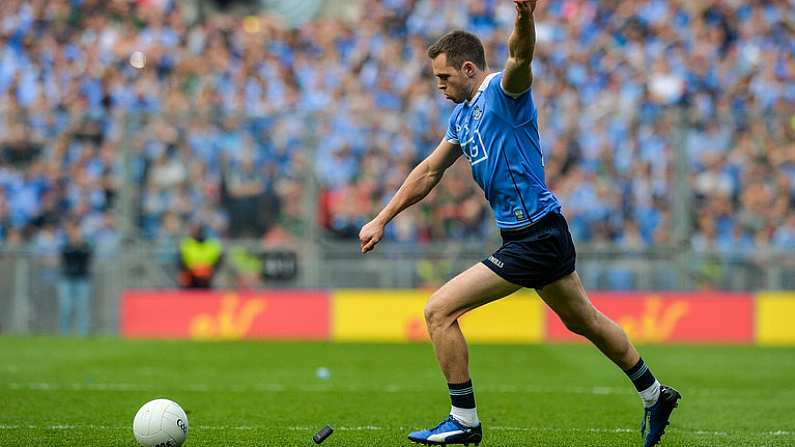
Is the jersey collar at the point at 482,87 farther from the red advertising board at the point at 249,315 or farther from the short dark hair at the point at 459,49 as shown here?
the red advertising board at the point at 249,315

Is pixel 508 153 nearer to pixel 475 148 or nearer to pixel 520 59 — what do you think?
pixel 475 148

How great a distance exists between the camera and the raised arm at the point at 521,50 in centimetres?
610

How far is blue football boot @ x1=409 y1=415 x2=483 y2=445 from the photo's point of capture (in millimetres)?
6762

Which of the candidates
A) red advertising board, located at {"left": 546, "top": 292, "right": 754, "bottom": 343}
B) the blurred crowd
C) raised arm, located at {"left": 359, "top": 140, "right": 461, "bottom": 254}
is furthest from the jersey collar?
red advertising board, located at {"left": 546, "top": 292, "right": 754, "bottom": 343}

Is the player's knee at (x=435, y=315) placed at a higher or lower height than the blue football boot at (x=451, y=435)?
higher

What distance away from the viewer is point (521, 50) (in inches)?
Result: 247

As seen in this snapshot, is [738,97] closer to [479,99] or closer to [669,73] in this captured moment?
[669,73]

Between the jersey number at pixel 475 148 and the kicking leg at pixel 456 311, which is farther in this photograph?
the jersey number at pixel 475 148

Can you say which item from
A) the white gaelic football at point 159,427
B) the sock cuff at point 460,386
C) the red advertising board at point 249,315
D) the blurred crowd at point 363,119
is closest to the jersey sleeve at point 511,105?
the sock cuff at point 460,386

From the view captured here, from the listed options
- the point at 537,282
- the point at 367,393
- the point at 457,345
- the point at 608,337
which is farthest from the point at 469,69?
the point at 367,393

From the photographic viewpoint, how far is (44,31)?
22.7 m

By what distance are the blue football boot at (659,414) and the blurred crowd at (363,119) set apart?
11042 mm

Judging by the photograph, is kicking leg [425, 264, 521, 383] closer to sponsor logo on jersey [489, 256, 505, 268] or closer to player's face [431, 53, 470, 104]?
sponsor logo on jersey [489, 256, 505, 268]

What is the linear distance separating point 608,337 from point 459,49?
198 centimetres
